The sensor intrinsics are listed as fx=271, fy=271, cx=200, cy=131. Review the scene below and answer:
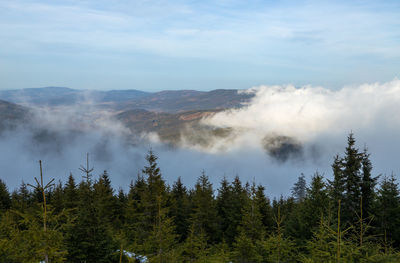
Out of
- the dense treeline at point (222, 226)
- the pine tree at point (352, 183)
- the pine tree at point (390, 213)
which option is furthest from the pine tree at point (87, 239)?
the pine tree at point (390, 213)

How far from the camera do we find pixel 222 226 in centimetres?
3362

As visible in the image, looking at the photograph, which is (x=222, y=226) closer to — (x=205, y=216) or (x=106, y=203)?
(x=205, y=216)

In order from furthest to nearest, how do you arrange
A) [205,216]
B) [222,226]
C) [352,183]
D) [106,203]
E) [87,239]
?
[106,203] < [222,226] < [205,216] < [352,183] < [87,239]

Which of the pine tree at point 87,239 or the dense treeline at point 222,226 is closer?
the dense treeline at point 222,226

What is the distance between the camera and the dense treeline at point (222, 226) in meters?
9.88

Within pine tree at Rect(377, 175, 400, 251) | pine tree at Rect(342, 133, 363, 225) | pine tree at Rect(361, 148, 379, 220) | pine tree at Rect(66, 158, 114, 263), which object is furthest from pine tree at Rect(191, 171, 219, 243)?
pine tree at Rect(377, 175, 400, 251)

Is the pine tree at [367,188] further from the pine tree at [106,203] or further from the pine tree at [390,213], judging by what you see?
the pine tree at [106,203]

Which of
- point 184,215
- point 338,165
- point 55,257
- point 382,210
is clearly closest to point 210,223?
point 184,215

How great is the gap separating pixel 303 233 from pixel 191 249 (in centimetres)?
1286

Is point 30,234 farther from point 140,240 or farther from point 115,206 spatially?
point 115,206

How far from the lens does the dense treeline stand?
9.88m

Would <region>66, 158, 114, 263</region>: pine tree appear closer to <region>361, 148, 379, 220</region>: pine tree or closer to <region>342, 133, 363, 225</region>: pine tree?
<region>342, 133, 363, 225</region>: pine tree

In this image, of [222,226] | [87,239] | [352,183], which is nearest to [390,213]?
[352,183]

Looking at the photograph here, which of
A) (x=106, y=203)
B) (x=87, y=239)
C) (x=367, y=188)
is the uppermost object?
(x=367, y=188)
